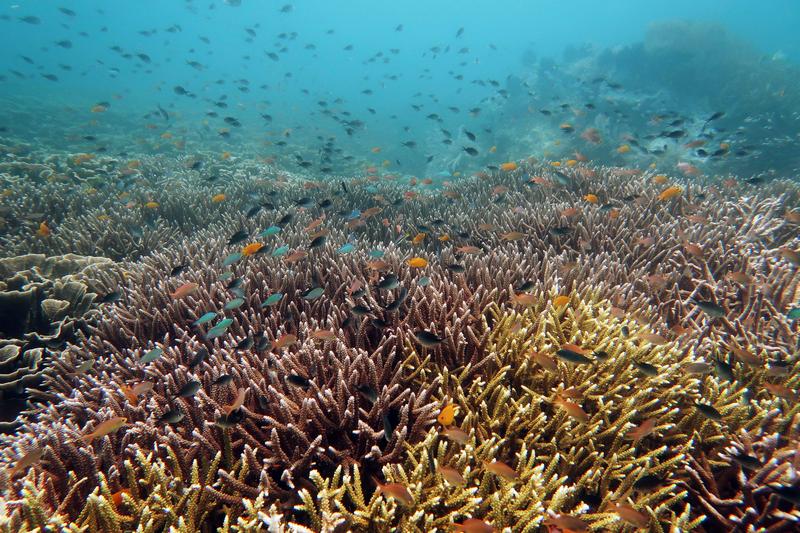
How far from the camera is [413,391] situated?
313 centimetres

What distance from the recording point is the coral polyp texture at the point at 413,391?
2344 mm

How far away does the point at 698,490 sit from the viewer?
2.67m


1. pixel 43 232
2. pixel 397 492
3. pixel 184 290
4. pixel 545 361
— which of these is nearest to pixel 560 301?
pixel 545 361

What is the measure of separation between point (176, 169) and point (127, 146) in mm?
8829

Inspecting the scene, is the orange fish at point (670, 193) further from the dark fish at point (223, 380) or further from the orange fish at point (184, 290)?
the orange fish at point (184, 290)

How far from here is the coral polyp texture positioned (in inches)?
92.3

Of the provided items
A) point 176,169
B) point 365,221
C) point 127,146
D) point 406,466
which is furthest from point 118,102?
point 406,466

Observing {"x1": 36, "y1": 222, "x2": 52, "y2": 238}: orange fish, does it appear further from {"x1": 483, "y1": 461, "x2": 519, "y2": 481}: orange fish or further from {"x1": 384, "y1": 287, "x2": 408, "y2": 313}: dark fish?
{"x1": 483, "y1": 461, "x2": 519, "y2": 481}: orange fish

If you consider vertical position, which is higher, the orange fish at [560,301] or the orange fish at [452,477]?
the orange fish at [560,301]

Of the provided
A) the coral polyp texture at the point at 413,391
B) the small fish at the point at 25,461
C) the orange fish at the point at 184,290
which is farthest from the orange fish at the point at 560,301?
the small fish at the point at 25,461

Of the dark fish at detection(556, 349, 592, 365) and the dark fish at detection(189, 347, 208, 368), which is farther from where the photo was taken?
the dark fish at detection(189, 347, 208, 368)

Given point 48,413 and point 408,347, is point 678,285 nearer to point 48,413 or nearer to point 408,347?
point 408,347

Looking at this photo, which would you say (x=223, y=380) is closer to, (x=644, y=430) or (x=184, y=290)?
(x=184, y=290)

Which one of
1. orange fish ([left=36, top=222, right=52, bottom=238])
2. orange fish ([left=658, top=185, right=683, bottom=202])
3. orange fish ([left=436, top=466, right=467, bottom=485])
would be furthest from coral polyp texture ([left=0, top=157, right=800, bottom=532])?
orange fish ([left=36, top=222, right=52, bottom=238])
